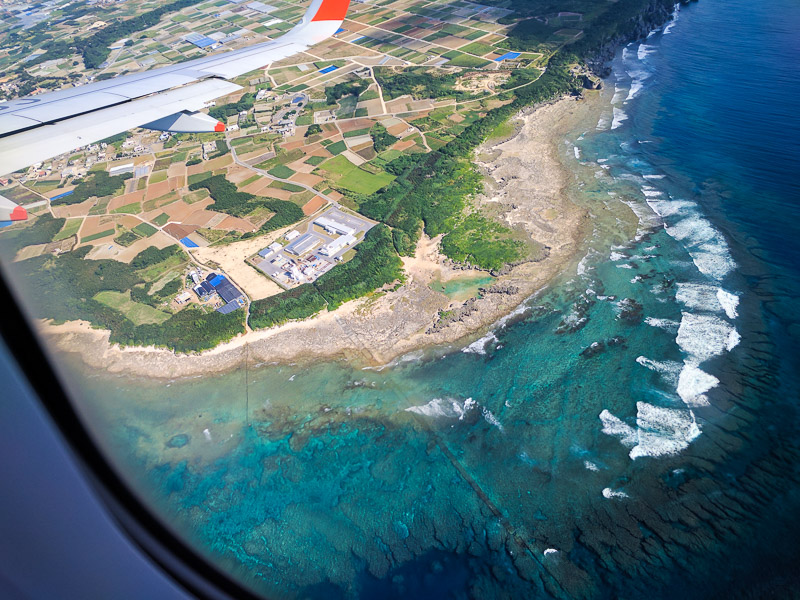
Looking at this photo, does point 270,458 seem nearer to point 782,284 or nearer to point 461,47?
point 782,284

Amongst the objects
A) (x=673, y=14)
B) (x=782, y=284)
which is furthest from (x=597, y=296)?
(x=673, y=14)

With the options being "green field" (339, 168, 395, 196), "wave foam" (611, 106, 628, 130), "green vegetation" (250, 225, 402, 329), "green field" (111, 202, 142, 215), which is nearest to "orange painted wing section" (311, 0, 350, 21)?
"green vegetation" (250, 225, 402, 329)

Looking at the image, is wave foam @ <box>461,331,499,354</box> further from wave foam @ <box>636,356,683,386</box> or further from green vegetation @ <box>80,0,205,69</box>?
green vegetation @ <box>80,0,205,69</box>

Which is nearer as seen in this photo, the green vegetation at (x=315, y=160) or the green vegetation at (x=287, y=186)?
the green vegetation at (x=287, y=186)

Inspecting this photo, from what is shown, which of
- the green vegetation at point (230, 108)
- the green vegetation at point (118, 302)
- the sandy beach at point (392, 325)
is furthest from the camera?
the green vegetation at point (230, 108)

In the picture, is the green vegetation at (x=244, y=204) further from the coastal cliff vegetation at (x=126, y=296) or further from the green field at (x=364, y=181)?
the coastal cliff vegetation at (x=126, y=296)

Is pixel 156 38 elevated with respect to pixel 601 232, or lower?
elevated

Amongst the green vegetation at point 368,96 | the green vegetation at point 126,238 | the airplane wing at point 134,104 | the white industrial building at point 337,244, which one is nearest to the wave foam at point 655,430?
the white industrial building at point 337,244
